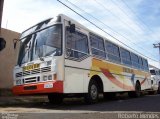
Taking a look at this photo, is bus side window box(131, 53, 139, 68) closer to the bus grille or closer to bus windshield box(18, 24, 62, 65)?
bus windshield box(18, 24, 62, 65)

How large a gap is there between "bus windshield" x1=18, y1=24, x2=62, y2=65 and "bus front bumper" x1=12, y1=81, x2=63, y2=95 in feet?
3.26

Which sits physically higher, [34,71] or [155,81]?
[155,81]

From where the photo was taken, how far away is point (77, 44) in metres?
12.4

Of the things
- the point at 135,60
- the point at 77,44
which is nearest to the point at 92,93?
the point at 77,44

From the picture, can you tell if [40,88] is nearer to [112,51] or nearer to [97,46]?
[97,46]

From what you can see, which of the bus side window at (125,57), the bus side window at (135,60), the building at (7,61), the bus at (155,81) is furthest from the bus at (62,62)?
the bus at (155,81)

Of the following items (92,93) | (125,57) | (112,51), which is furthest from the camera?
(125,57)

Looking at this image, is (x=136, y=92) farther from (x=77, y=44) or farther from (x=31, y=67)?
(x=31, y=67)

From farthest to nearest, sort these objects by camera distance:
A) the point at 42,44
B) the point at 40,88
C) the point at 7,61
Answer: the point at 7,61 < the point at 42,44 < the point at 40,88

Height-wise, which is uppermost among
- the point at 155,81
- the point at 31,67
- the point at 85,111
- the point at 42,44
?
the point at 42,44

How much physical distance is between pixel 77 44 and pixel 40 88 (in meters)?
2.25

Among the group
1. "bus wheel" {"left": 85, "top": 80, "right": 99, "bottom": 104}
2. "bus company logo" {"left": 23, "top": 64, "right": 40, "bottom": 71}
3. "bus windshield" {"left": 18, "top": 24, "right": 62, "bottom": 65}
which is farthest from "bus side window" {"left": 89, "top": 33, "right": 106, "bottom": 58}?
"bus company logo" {"left": 23, "top": 64, "right": 40, "bottom": 71}

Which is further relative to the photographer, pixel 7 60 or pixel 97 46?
pixel 7 60

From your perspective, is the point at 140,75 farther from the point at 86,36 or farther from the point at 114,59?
the point at 86,36
